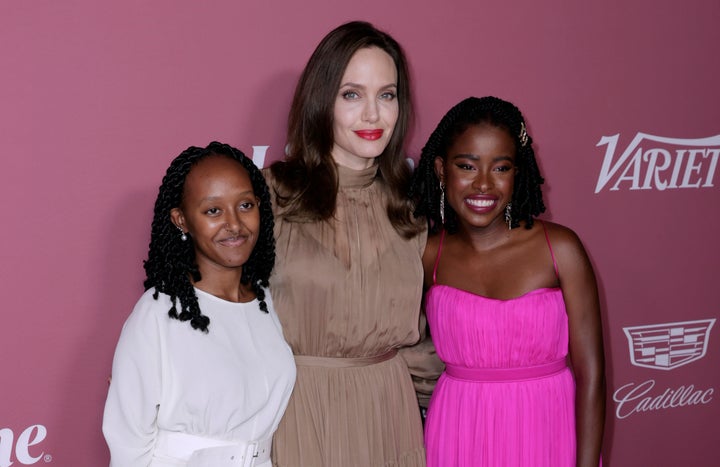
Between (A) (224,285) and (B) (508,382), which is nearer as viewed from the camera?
(A) (224,285)

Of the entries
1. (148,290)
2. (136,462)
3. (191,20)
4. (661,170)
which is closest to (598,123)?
(661,170)

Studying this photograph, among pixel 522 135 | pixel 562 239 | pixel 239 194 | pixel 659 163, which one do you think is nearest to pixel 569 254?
pixel 562 239

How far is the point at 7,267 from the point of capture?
2150mm

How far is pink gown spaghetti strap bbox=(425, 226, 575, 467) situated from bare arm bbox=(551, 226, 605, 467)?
0.03 meters

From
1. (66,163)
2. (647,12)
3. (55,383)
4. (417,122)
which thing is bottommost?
(55,383)

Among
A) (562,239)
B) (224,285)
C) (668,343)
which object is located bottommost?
(668,343)

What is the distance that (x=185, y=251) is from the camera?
179cm

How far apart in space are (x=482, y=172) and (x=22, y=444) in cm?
148

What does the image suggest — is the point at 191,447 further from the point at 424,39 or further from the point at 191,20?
the point at 424,39

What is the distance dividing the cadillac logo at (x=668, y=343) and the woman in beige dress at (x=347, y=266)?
1.24 m

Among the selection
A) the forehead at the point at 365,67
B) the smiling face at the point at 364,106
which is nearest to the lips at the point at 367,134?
the smiling face at the point at 364,106

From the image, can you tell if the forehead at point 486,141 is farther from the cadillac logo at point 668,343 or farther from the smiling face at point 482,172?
the cadillac logo at point 668,343

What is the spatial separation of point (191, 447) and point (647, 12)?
7.10 feet

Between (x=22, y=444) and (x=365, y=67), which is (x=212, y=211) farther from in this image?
(x=22, y=444)
